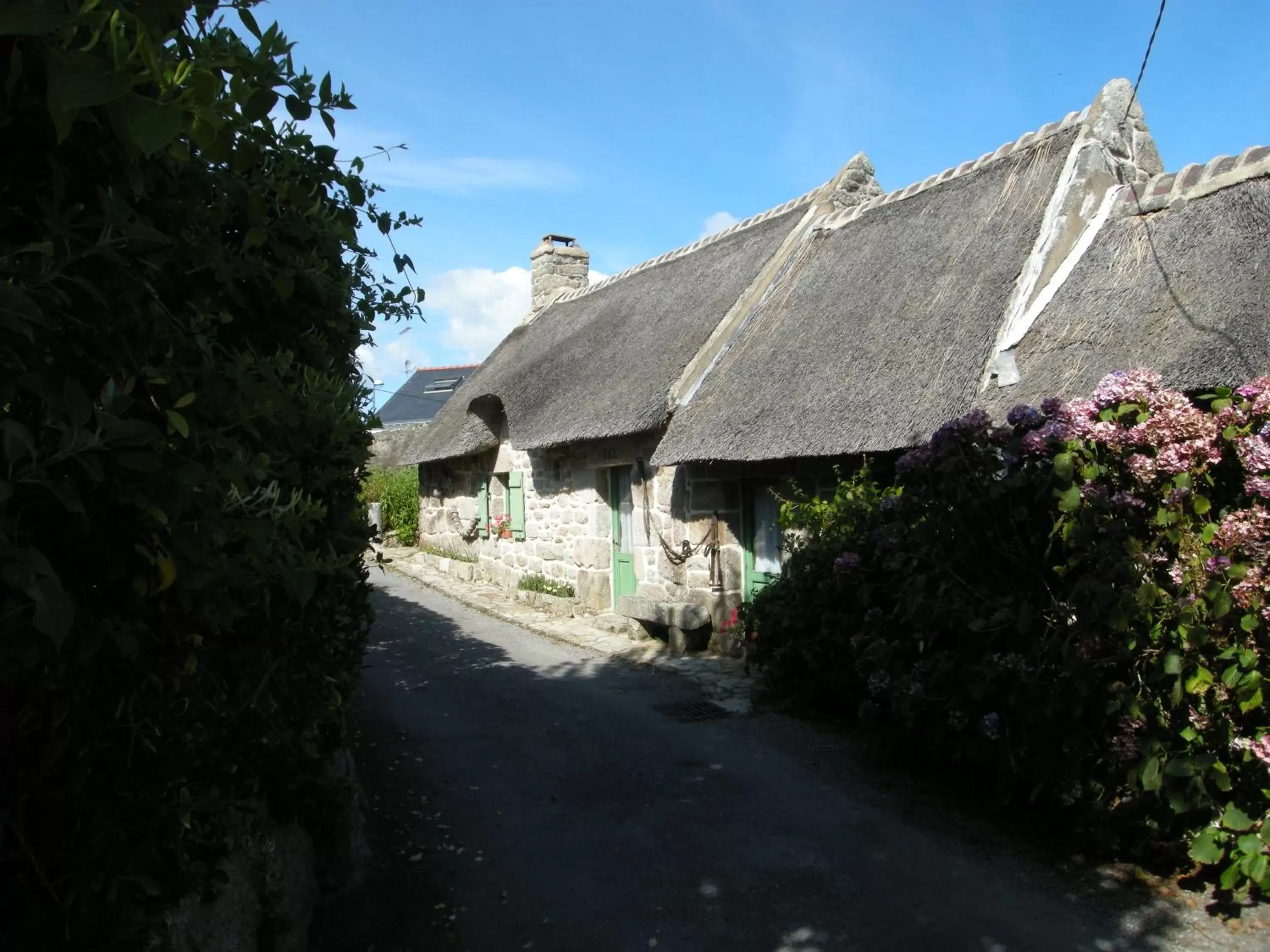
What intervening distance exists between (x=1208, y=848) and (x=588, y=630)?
7244 mm

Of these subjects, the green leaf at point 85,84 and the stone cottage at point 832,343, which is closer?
the green leaf at point 85,84

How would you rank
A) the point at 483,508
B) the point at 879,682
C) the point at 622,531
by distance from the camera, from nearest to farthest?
the point at 879,682 < the point at 622,531 < the point at 483,508

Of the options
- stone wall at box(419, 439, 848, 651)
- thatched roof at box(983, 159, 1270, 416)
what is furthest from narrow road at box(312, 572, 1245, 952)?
thatched roof at box(983, 159, 1270, 416)

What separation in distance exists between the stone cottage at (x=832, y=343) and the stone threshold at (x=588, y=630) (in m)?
0.28

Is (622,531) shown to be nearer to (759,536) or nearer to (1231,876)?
(759,536)

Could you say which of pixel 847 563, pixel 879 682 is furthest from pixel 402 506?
pixel 879 682

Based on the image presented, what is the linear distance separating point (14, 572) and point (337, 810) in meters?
2.77

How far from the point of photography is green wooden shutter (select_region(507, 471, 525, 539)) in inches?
515

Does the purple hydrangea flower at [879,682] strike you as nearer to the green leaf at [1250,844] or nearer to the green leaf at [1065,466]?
the green leaf at [1065,466]

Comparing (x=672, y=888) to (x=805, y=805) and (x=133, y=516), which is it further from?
(x=133, y=516)

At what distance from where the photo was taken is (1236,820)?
12.2 feet

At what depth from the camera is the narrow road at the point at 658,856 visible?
146 inches

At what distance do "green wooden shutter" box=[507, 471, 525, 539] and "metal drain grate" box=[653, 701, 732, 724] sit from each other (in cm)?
623

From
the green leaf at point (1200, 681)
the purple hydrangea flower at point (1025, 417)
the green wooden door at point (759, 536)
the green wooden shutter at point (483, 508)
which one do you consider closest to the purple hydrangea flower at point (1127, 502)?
the purple hydrangea flower at point (1025, 417)
